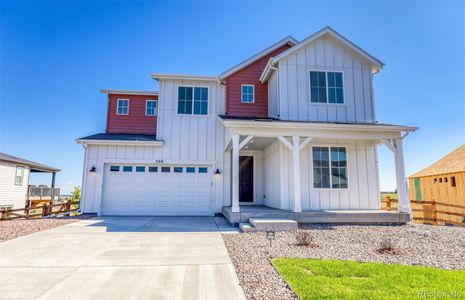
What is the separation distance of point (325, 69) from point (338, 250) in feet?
25.2

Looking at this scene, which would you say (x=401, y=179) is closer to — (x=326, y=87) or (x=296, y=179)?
(x=296, y=179)

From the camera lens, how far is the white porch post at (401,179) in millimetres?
8500

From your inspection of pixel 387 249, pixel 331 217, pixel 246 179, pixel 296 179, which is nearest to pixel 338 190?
pixel 331 217

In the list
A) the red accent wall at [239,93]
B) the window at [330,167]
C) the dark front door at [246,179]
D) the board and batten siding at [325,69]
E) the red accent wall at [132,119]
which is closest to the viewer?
the window at [330,167]

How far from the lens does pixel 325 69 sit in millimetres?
10305

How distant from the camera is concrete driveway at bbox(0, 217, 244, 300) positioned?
305 centimetres

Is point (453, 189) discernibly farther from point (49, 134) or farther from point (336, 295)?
point (49, 134)

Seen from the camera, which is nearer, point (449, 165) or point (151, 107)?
point (151, 107)

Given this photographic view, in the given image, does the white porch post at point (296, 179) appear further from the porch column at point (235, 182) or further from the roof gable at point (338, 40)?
the roof gable at point (338, 40)

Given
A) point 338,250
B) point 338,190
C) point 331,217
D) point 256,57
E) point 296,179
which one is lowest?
point 338,250

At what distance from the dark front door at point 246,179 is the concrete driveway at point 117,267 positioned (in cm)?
541

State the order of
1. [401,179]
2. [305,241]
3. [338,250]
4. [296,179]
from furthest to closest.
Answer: [401,179] < [296,179] < [305,241] < [338,250]

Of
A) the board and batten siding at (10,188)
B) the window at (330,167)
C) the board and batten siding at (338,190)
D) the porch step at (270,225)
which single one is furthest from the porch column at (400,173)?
the board and batten siding at (10,188)

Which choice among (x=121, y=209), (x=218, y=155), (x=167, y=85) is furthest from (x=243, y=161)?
(x=121, y=209)
